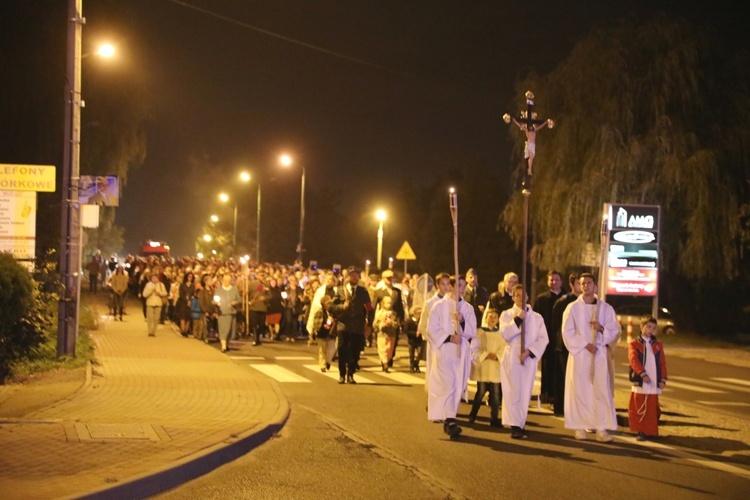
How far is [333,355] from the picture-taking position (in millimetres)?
18312

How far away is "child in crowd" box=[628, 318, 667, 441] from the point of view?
11.2 m

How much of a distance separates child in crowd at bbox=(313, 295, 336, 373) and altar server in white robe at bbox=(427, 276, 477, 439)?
5560 mm

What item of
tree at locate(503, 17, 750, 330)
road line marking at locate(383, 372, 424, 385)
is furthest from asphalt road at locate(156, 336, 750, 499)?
tree at locate(503, 17, 750, 330)

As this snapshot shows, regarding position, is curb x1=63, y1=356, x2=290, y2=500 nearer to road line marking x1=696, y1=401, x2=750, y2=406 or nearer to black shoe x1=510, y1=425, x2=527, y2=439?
black shoe x1=510, y1=425, x2=527, y2=439

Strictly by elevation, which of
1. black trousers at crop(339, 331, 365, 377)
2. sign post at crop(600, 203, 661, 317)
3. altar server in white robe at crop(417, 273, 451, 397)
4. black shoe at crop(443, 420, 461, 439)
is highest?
sign post at crop(600, 203, 661, 317)

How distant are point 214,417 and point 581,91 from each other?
24363 mm

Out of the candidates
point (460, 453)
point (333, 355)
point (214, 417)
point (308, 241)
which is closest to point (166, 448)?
point (214, 417)

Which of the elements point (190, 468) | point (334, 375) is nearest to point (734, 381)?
point (334, 375)

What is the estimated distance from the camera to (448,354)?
11.2 meters

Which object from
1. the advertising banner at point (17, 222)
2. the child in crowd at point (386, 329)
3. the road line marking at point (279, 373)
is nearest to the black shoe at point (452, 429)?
the road line marking at point (279, 373)

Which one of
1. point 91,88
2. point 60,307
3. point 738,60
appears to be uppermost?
point 738,60

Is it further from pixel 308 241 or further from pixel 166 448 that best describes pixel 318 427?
pixel 308 241

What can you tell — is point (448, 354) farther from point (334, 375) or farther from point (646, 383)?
point (334, 375)

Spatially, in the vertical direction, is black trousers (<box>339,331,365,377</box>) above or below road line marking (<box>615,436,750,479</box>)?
above
